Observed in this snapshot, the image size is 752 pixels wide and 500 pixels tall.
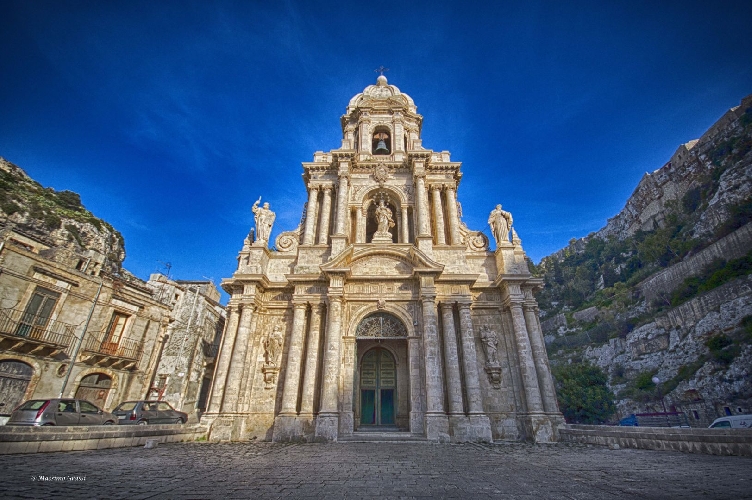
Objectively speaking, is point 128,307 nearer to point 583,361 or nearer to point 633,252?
point 583,361

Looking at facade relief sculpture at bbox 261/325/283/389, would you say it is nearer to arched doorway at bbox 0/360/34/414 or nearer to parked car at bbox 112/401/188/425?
parked car at bbox 112/401/188/425

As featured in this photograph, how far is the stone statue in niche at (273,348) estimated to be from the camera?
14.4 metres

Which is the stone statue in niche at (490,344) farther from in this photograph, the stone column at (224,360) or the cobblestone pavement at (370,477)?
the stone column at (224,360)

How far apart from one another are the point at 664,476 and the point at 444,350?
899 cm

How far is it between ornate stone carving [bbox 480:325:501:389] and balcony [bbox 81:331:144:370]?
62.9 ft

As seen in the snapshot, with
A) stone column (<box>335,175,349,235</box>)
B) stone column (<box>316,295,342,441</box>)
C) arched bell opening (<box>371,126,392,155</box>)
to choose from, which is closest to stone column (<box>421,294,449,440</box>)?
stone column (<box>316,295,342,441</box>)

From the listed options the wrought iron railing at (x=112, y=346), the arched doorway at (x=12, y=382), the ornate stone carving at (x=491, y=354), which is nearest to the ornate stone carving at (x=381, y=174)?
the ornate stone carving at (x=491, y=354)

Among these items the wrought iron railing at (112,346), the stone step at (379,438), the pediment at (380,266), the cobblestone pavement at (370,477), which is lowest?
the cobblestone pavement at (370,477)

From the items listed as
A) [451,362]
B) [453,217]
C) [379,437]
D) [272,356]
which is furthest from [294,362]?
[453,217]

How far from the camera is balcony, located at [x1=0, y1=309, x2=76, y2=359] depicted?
595 inches

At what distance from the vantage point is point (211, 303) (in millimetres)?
29578

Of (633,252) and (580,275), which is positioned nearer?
(633,252)

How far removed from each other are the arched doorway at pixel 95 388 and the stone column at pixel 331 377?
1383 centimetres

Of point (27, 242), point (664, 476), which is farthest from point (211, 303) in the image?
point (664, 476)
